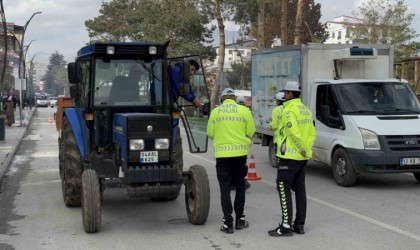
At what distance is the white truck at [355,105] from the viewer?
961 cm

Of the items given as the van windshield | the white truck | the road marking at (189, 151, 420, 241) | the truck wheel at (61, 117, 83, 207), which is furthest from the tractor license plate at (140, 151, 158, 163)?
the van windshield

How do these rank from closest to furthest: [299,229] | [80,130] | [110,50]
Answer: [299,229] < [110,50] < [80,130]

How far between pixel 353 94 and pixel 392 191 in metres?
2.01

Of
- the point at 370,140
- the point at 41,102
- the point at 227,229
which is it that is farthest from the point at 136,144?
the point at 41,102

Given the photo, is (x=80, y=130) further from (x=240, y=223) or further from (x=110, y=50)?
(x=240, y=223)

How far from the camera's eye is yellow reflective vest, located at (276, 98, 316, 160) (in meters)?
6.45

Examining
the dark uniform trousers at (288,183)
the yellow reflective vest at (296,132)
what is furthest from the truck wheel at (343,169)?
the yellow reflective vest at (296,132)

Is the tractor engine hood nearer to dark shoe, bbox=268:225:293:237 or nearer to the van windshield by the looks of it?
dark shoe, bbox=268:225:293:237

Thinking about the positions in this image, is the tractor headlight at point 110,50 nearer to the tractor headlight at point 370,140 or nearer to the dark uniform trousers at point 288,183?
the dark uniform trousers at point 288,183

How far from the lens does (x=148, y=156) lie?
6.68 metres

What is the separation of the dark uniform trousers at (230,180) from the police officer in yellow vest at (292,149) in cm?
51

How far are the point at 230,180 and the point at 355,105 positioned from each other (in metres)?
4.42

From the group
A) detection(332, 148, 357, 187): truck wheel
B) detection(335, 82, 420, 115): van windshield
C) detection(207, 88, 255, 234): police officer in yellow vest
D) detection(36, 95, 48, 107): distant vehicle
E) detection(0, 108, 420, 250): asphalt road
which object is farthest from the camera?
detection(36, 95, 48, 107): distant vehicle

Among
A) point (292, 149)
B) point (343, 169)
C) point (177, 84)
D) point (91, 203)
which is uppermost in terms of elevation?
point (177, 84)
